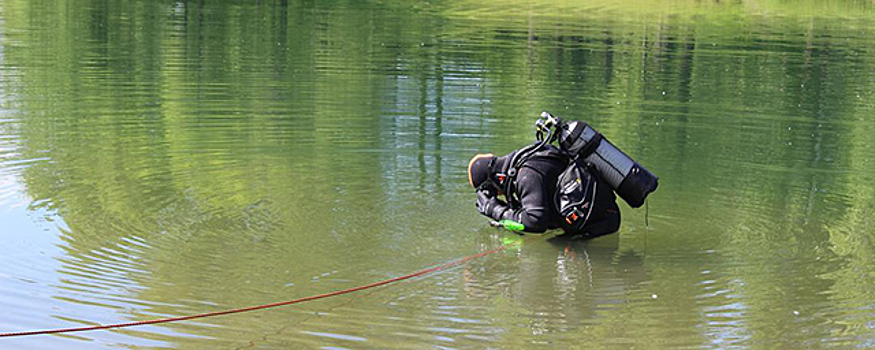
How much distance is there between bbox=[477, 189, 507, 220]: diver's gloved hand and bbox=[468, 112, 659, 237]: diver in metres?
0.03

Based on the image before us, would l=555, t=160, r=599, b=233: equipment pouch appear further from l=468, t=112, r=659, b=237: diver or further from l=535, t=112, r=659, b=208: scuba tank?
l=535, t=112, r=659, b=208: scuba tank

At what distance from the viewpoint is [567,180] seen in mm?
9305

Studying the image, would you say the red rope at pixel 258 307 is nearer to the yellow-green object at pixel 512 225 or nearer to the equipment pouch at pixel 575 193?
the yellow-green object at pixel 512 225

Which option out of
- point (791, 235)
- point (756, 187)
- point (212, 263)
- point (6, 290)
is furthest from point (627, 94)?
point (6, 290)

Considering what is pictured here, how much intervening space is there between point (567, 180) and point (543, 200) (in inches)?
10.9

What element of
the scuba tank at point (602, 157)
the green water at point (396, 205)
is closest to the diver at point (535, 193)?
the scuba tank at point (602, 157)

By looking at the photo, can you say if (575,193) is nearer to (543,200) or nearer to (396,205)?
(543,200)

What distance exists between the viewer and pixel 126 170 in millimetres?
11828

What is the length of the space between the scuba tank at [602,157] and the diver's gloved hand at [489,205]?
2.69 ft

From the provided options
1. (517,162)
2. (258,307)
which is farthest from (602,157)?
(258,307)

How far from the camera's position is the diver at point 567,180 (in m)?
9.27

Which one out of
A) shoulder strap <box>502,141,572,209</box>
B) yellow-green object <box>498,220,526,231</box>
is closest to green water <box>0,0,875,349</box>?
yellow-green object <box>498,220,526,231</box>

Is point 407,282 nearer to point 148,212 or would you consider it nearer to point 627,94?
point 148,212

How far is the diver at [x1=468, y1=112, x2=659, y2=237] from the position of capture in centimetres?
927
